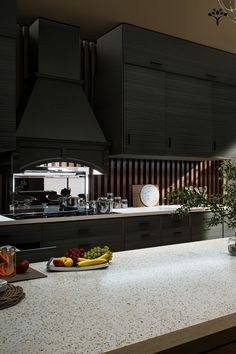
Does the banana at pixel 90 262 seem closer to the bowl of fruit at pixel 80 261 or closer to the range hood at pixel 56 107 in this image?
the bowl of fruit at pixel 80 261

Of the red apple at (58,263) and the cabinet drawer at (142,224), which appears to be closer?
the red apple at (58,263)

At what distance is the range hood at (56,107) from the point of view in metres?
3.47

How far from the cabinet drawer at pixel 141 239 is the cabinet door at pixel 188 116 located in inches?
37.9

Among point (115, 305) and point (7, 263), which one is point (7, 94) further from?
point (115, 305)

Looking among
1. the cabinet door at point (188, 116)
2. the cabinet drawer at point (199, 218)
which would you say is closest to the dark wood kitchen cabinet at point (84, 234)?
the cabinet drawer at point (199, 218)

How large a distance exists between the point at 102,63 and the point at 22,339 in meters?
3.65

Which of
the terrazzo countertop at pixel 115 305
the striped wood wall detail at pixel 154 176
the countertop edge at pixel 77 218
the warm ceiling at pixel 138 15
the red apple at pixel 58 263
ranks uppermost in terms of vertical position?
the warm ceiling at pixel 138 15

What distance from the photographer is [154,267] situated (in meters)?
1.70

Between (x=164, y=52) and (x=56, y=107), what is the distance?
139 cm

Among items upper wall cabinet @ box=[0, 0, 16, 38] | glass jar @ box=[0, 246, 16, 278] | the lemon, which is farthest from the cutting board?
glass jar @ box=[0, 246, 16, 278]

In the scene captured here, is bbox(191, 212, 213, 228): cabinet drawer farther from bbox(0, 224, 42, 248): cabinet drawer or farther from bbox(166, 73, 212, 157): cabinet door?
bbox(0, 224, 42, 248): cabinet drawer

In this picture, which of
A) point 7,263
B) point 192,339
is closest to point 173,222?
point 7,263

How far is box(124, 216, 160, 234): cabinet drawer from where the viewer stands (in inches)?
145

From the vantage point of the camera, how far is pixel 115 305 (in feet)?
3.91
